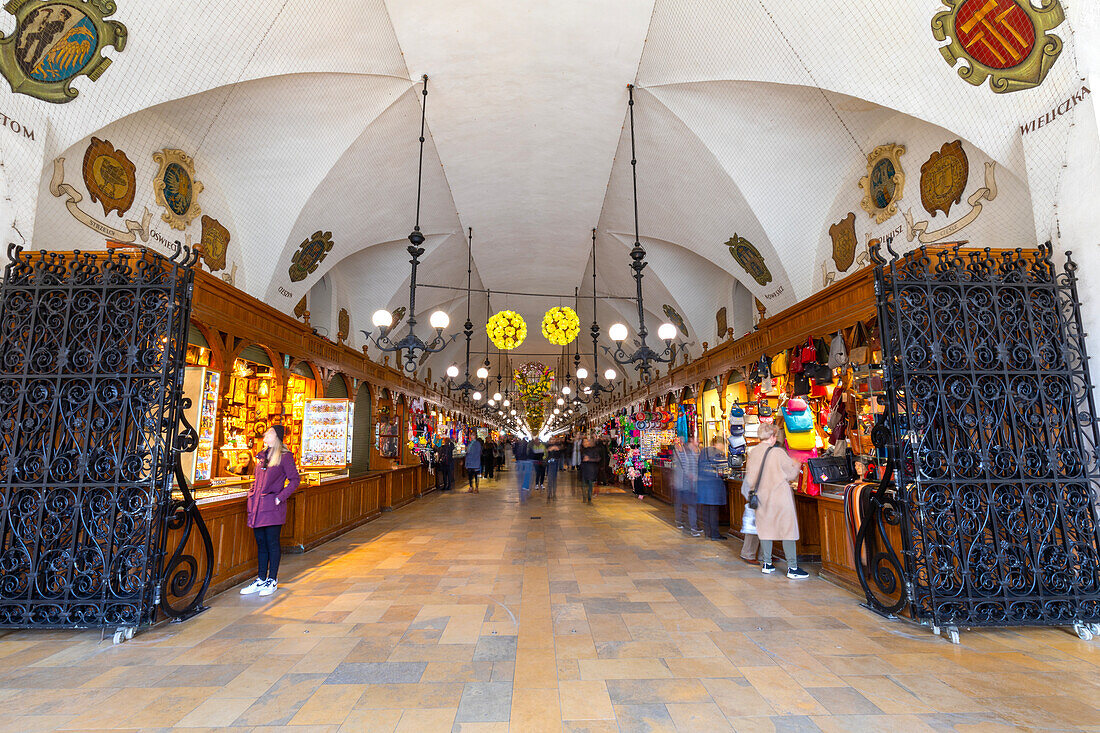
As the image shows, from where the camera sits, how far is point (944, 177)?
5270 mm

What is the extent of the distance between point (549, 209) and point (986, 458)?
8.09 metres

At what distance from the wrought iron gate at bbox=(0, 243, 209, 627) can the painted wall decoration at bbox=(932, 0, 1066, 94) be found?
6.15m

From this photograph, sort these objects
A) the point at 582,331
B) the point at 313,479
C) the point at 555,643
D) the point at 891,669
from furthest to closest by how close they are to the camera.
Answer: the point at 582,331 < the point at 313,479 < the point at 555,643 < the point at 891,669

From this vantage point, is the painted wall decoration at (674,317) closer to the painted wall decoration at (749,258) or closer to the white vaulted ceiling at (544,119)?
the white vaulted ceiling at (544,119)

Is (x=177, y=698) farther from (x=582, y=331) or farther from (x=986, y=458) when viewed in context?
(x=582, y=331)

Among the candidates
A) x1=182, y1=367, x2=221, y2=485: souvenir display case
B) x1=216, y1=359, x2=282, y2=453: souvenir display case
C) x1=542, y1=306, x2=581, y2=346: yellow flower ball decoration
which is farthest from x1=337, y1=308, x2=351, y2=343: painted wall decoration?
x1=182, y1=367, x2=221, y2=485: souvenir display case

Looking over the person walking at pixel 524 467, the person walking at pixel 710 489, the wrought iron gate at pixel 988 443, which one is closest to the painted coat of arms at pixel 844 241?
the wrought iron gate at pixel 988 443

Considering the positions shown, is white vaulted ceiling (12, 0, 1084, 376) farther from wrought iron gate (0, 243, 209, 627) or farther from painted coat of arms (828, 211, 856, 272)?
wrought iron gate (0, 243, 209, 627)

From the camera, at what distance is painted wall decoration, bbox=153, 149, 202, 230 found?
5637mm

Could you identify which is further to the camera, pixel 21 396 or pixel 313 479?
pixel 313 479

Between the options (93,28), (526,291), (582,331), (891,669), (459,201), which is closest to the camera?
(891,669)

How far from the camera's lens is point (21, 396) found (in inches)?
144

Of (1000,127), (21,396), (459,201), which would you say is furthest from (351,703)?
(459,201)

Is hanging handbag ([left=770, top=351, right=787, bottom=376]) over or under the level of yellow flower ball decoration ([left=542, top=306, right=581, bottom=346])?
under
